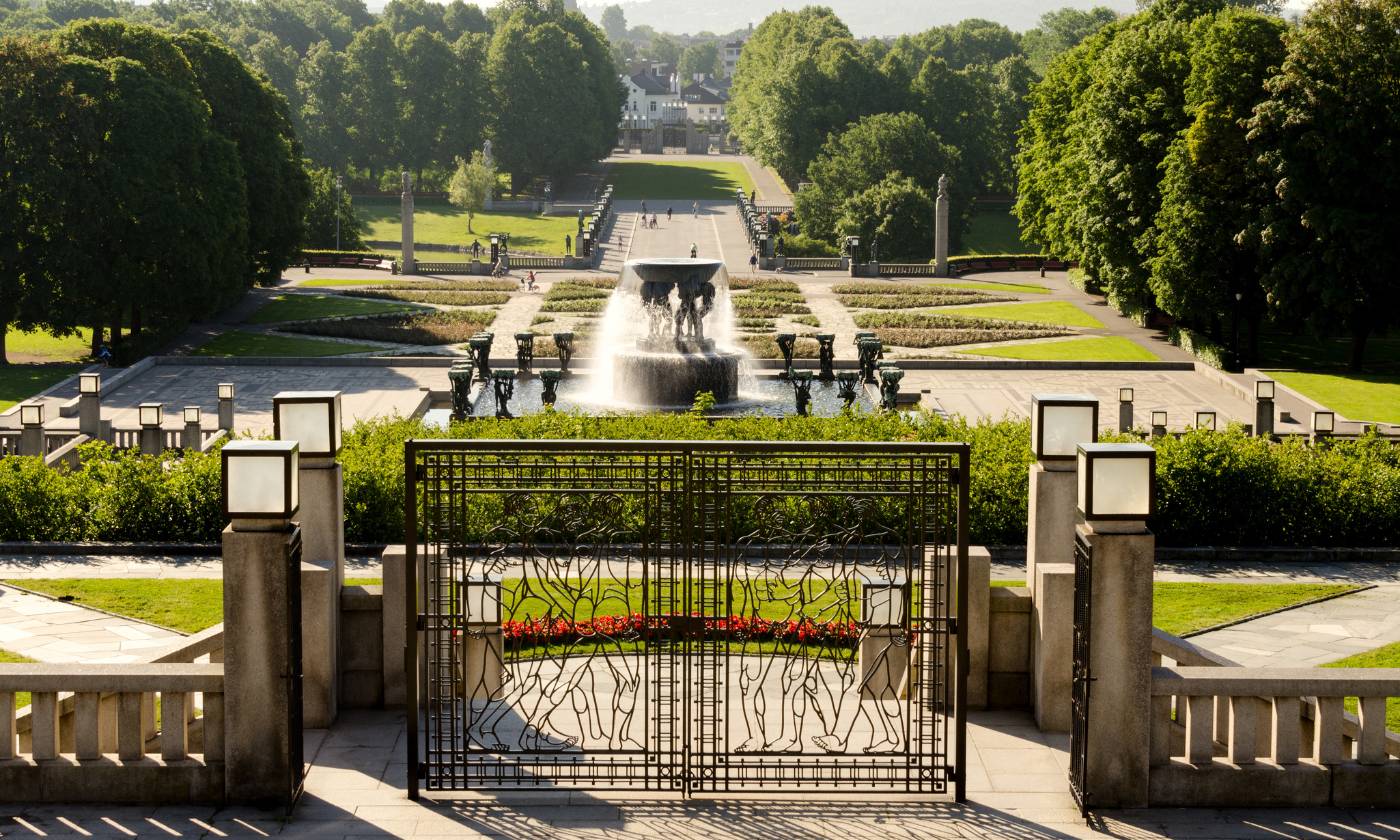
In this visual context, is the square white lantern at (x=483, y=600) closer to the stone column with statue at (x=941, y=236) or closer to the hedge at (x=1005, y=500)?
the hedge at (x=1005, y=500)

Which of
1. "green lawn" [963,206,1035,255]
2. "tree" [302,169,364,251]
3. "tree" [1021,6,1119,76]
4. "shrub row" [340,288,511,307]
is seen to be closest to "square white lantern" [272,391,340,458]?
"shrub row" [340,288,511,307]

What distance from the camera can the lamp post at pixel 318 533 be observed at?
470 inches

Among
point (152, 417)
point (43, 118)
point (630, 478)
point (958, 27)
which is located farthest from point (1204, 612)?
point (958, 27)

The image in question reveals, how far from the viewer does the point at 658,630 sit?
1112cm

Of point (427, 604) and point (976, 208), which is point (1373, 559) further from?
point (976, 208)

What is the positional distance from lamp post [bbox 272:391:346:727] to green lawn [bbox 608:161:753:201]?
266ft

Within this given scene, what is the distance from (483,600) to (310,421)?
192 cm

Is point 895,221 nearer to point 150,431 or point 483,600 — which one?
point 150,431

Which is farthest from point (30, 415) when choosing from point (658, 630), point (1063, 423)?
point (1063, 423)

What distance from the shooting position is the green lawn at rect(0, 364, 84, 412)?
38.6 m

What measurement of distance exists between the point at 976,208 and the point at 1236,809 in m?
76.2

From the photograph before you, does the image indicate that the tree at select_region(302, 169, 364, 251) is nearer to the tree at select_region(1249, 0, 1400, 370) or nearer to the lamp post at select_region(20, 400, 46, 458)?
the tree at select_region(1249, 0, 1400, 370)

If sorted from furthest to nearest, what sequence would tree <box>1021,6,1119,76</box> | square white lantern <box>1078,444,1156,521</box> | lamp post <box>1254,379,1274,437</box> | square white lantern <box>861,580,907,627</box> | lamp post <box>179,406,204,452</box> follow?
tree <box>1021,6,1119,76</box> → lamp post <box>1254,379,1274,437</box> → lamp post <box>179,406,204,452</box> → square white lantern <box>861,580,907,627</box> → square white lantern <box>1078,444,1156,521</box>

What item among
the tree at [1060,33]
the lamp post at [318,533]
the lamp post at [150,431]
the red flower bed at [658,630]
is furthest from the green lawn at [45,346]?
the tree at [1060,33]
